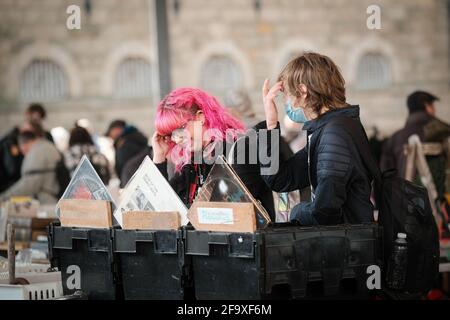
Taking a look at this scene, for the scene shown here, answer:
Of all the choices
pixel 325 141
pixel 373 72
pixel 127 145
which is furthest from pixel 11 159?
pixel 373 72

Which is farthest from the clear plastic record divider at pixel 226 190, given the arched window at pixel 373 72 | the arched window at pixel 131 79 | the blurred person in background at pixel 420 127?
the arched window at pixel 373 72

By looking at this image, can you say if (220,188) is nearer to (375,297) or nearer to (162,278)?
(162,278)

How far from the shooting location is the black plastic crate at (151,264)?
3.38 m

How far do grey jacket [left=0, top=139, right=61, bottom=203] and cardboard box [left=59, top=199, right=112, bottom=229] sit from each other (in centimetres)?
418

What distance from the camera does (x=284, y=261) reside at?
10.3 ft

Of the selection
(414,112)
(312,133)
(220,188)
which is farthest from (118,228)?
(414,112)

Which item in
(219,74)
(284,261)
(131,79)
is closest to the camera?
(284,261)

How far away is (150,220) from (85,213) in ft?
1.22

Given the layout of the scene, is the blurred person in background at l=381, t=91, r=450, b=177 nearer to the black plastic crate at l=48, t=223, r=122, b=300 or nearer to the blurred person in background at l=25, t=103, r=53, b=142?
the blurred person in background at l=25, t=103, r=53, b=142

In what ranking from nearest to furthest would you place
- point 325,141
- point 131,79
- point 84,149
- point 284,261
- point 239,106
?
point 284,261 < point 325,141 < point 239,106 < point 84,149 < point 131,79

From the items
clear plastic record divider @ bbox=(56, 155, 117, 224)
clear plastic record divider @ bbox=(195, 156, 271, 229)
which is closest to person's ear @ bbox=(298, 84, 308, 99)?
clear plastic record divider @ bbox=(195, 156, 271, 229)

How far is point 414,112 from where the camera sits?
718 cm

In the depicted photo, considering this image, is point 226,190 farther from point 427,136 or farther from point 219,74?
point 219,74

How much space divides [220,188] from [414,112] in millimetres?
4161
